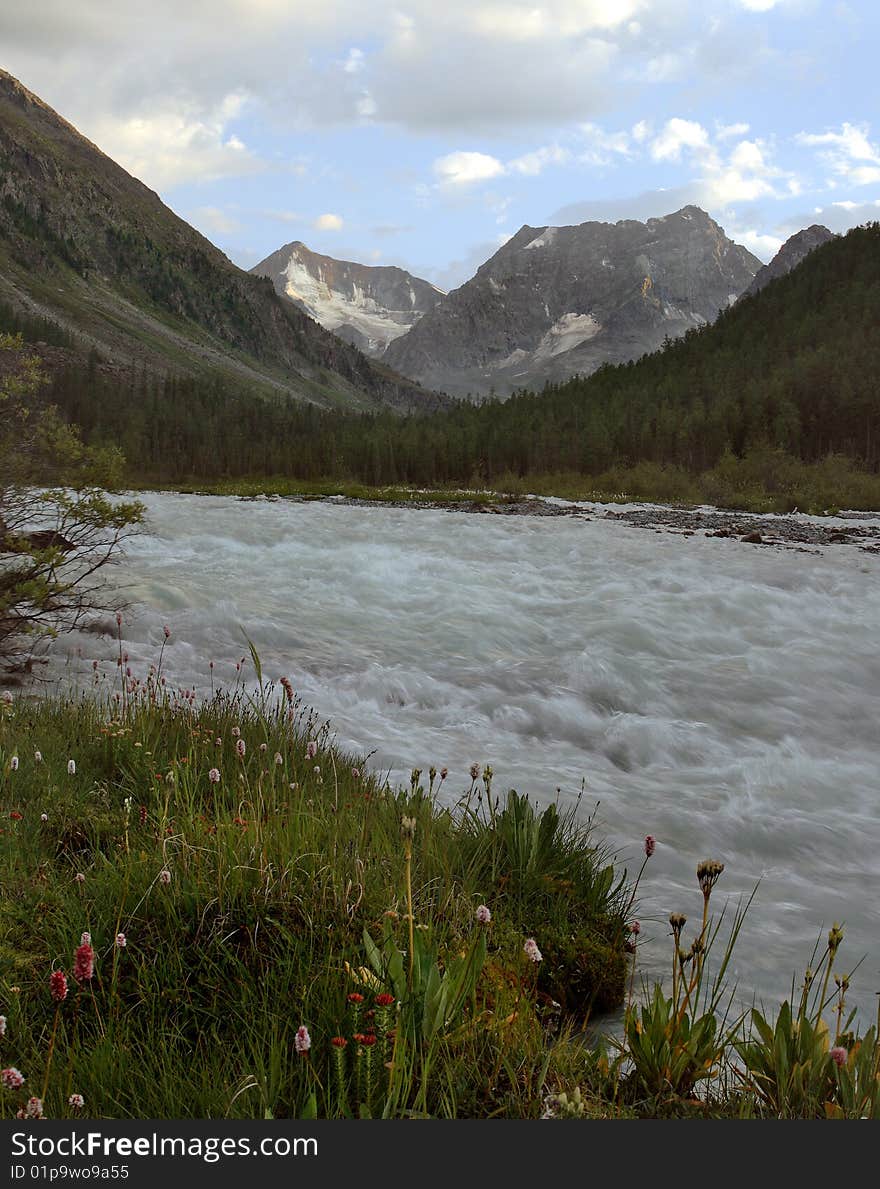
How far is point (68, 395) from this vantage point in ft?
374

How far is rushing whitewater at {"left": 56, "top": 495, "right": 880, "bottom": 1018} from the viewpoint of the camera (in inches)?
215

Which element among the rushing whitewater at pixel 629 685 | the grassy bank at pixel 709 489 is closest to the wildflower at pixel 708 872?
the rushing whitewater at pixel 629 685

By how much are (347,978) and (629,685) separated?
7.69 m

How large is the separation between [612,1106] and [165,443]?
342 feet

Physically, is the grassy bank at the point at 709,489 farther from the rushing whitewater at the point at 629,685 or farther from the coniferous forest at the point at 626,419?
the rushing whitewater at the point at 629,685

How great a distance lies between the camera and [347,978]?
2676 mm

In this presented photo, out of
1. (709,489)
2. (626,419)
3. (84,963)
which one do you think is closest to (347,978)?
(84,963)

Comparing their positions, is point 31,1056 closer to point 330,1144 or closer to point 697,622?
point 330,1144

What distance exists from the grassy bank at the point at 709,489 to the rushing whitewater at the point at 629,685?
1044 inches

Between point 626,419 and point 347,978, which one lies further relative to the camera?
point 626,419

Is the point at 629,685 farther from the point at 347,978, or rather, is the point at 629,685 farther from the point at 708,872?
the point at 347,978

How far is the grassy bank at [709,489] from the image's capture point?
45119 millimetres

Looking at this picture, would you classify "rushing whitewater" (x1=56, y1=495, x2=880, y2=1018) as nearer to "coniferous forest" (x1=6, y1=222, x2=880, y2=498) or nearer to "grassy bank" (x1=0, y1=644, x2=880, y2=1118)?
"grassy bank" (x1=0, y1=644, x2=880, y2=1118)

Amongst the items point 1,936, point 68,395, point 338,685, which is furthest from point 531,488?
point 68,395
